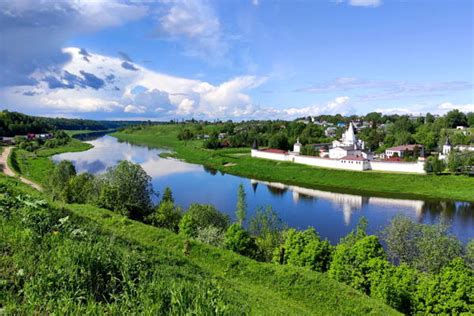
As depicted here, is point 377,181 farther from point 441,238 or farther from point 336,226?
point 441,238

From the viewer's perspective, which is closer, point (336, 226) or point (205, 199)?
point (336, 226)

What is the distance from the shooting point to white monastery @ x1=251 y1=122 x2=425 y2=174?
6013 cm

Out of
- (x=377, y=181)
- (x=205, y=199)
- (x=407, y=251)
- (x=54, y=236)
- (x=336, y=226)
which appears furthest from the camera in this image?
(x=377, y=181)

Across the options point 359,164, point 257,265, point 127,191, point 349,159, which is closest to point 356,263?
point 257,265

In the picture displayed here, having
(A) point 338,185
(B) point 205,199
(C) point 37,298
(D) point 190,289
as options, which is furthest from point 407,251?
(A) point 338,185

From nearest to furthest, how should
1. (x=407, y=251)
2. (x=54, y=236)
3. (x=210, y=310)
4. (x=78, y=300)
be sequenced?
1. (x=210, y=310)
2. (x=78, y=300)
3. (x=54, y=236)
4. (x=407, y=251)

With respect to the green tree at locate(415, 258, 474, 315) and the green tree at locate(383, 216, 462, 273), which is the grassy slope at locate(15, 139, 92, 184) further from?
the green tree at locate(415, 258, 474, 315)

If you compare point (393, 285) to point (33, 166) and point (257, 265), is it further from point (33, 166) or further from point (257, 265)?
point (33, 166)

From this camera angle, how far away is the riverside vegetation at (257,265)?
438 cm

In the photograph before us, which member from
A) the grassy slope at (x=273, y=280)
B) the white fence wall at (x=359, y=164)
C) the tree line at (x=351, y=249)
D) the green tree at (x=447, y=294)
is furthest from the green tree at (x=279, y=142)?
the grassy slope at (x=273, y=280)

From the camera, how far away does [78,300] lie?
158 inches

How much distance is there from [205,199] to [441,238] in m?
27.4

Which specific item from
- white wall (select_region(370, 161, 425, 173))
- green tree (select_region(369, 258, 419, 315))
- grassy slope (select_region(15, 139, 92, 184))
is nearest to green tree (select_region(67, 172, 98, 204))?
green tree (select_region(369, 258, 419, 315))

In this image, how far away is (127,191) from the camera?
80.7 ft
